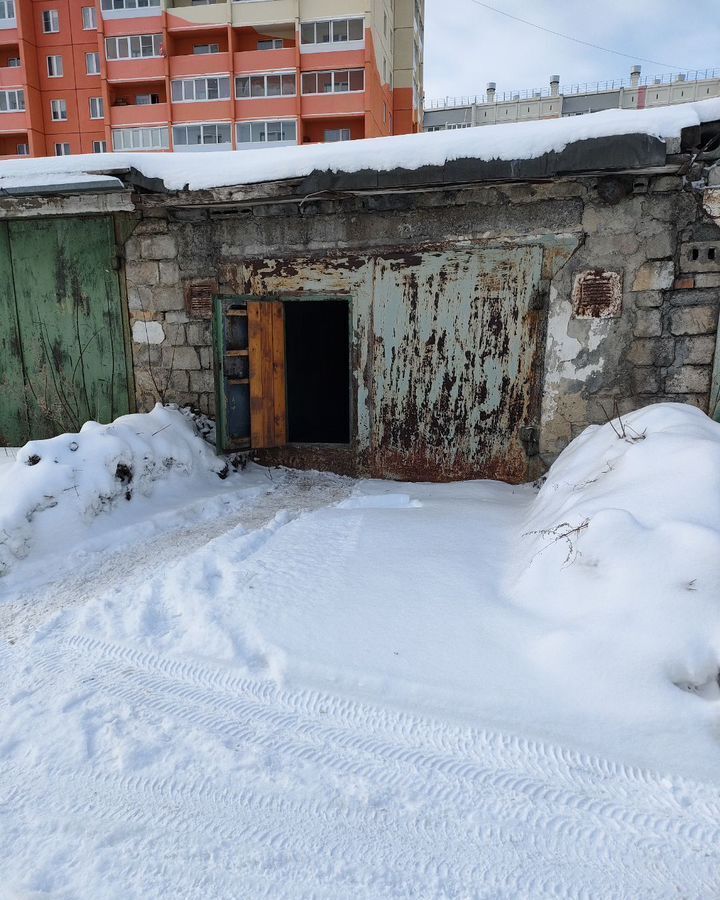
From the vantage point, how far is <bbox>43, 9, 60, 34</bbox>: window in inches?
1089

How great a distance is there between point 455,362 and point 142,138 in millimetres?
27891

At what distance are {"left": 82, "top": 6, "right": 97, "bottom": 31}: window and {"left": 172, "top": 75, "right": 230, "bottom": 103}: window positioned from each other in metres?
6.30

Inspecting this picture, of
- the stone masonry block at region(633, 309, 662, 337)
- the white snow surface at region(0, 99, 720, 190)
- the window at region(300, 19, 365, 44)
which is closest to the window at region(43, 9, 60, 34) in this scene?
the window at region(300, 19, 365, 44)

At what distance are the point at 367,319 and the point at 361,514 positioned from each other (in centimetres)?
190

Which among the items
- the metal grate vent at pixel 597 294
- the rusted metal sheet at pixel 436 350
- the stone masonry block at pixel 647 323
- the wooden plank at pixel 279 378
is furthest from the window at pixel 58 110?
the stone masonry block at pixel 647 323

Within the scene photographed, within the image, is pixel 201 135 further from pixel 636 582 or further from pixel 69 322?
pixel 636 582

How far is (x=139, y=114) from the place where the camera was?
86.1 ft

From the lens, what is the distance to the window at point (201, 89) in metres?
25.2

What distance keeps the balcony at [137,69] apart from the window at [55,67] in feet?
11.6

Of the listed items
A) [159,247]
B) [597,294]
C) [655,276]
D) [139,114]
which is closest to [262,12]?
[139,114]

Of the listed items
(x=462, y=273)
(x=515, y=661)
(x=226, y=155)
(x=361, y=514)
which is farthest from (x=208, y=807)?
(x=226, y=155)

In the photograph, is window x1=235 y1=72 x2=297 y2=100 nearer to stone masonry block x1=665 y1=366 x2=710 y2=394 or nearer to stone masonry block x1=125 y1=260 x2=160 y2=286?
stone masonry block x1=125 y1=260 x2=160 y2=286

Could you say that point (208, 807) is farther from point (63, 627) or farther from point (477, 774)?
point (63, 627)

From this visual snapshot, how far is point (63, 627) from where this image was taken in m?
2.71
